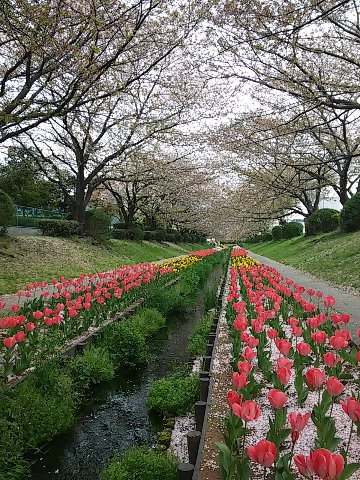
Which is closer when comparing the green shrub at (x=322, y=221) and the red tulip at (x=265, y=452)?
the red tulip at (x=265, y=452)

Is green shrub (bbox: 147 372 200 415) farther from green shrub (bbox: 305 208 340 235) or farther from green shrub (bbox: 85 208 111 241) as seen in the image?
green shrub (bbox: 305 208 340 235)

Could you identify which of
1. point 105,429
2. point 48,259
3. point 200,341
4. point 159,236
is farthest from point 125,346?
point 159,236

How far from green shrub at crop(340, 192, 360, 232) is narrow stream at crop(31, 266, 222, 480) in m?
16.4

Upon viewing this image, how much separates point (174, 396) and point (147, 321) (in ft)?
10.7

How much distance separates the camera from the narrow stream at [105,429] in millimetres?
3285

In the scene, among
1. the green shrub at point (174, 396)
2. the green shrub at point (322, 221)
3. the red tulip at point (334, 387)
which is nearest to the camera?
the red tulip at point (334, 387)

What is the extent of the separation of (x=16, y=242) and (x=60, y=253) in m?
1.63

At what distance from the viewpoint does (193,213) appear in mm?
43656

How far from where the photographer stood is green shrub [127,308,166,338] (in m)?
6.70

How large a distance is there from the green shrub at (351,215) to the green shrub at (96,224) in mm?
11981

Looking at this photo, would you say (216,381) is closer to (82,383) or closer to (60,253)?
(82,383)

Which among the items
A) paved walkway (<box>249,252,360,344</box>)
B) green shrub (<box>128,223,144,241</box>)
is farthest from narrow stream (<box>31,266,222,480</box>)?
green shrub (<box>128,223,144,241</box>)

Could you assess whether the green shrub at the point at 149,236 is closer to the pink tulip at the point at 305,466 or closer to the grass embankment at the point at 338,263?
the grass embankment at the point at 338,263

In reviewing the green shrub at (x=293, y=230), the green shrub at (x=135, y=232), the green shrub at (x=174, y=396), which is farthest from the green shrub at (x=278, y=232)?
the green shrub at (x=174, y=396)
